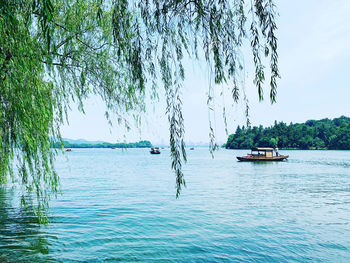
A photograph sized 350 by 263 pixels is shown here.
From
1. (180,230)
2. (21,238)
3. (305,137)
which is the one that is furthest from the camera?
(305,137)

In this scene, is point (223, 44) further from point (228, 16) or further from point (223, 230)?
point (223, 230)

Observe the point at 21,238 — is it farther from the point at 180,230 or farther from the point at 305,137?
the point at 305,137

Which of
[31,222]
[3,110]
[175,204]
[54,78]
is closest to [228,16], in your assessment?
[54,78]

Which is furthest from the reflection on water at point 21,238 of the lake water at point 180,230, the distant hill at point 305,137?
the distant hill at point 305,137

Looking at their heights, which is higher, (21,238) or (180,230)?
(21,238)

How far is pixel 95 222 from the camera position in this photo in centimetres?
1259

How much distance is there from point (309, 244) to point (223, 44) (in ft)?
28.8


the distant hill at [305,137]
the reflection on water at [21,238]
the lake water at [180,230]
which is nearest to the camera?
the reflection on water at [21,238]

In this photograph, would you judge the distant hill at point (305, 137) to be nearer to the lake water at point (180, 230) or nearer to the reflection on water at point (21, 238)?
the lake water at point (180, 230)

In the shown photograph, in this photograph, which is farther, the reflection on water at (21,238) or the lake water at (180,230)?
the lake water at (180,230)

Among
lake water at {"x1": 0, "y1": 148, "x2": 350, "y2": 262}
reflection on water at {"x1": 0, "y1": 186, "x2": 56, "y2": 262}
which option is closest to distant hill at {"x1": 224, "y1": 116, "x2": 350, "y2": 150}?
lake water at {"x1": 0, "y1": 148, "x2": 350, "y2": 262}

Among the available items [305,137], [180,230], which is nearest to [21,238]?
[180,230]

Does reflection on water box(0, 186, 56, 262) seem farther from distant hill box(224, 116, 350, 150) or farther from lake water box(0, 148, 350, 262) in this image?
distant hill box(224, 116, 350, 150)

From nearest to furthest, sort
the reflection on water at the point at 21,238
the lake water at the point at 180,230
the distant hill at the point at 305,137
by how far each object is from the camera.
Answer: the reflection on water at the point at 21,238 → the lake water at the point at 180,230 → the distant hill at the point at 305,137
